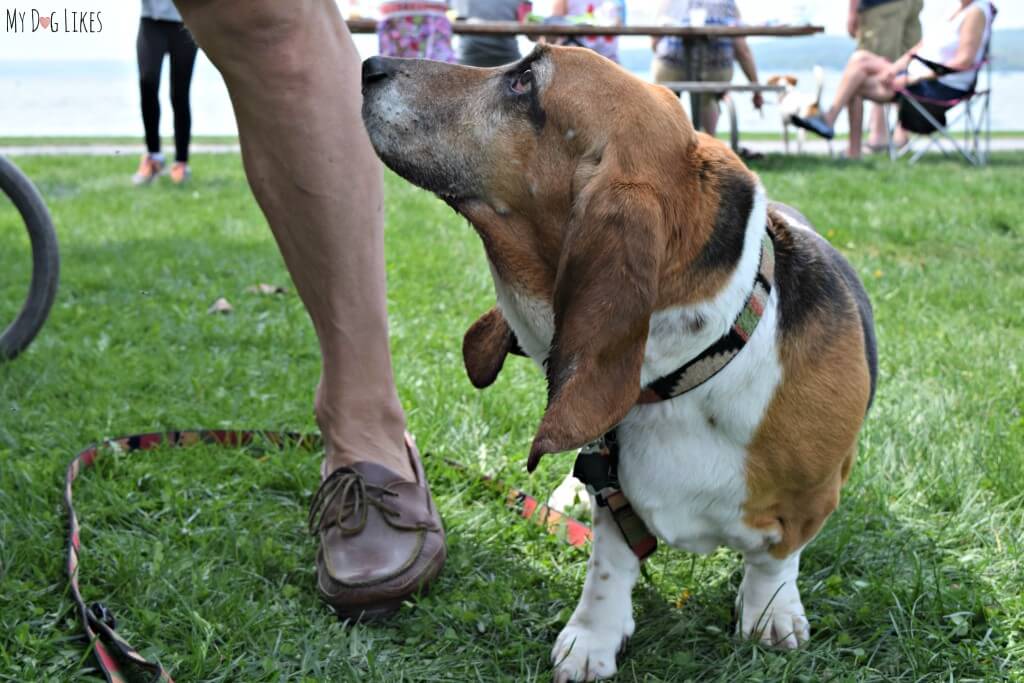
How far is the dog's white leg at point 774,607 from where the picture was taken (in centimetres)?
223

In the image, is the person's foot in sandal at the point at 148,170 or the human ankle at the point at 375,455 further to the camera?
the person's foot in sandal at the point at 148,170

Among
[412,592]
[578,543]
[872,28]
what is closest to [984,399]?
[578,543]

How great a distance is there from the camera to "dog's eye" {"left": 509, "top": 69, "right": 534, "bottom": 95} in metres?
2.00

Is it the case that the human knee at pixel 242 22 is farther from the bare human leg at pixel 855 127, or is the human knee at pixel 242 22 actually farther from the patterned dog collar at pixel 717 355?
the bare human leg at pixel 855 127

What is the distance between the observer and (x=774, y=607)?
7.34 ft

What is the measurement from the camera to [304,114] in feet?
7.77

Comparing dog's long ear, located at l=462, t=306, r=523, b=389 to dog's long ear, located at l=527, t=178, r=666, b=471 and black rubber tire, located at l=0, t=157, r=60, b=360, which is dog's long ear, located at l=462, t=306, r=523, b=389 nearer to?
dog's long ear, located at l=527, t=178, r=666, b=471

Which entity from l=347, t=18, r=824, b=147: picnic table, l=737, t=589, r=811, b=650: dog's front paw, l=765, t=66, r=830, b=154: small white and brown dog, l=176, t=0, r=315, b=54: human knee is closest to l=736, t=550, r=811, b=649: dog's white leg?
l=737, t=589, r=811, b=650: dog's front paw

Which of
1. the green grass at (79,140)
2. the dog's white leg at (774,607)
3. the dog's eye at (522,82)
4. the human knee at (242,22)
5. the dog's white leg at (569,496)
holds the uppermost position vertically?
the human knee at (242,22)

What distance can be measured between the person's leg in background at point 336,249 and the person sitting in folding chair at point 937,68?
9.21m

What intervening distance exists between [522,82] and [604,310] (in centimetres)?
53

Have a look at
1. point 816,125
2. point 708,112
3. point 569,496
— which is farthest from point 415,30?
point 569,496

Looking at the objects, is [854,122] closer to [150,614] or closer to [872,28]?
[872,28]

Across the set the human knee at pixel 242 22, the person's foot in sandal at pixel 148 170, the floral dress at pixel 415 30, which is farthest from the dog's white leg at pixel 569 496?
the person's foot in sandal at pixel 148 170
